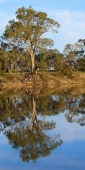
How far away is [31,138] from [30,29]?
143 feet

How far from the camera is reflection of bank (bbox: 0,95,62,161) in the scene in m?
9.86

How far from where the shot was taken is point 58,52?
67.6 metres

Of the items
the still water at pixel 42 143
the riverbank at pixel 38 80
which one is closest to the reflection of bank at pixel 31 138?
the still water at pixel 42 143

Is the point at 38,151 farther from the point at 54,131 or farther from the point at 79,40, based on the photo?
the point at 79,40

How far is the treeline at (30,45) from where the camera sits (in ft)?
178

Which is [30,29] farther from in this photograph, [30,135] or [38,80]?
[30,135]

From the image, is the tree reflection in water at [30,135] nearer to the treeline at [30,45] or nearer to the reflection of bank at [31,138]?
the reflection of bank at [31,138]

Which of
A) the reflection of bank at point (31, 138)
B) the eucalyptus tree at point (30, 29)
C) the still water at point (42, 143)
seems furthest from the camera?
the eucalyptus tree at point (30, 29)

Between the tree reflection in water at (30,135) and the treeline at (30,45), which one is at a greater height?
the treeline at (30,45)

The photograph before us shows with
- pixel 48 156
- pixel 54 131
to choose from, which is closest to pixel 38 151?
pixel 48 156

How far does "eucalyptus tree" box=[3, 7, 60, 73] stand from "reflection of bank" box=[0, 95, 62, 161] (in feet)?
127

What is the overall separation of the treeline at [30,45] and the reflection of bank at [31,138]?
1532 inches

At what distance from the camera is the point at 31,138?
1170cm

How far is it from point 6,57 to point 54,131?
1757 inches
